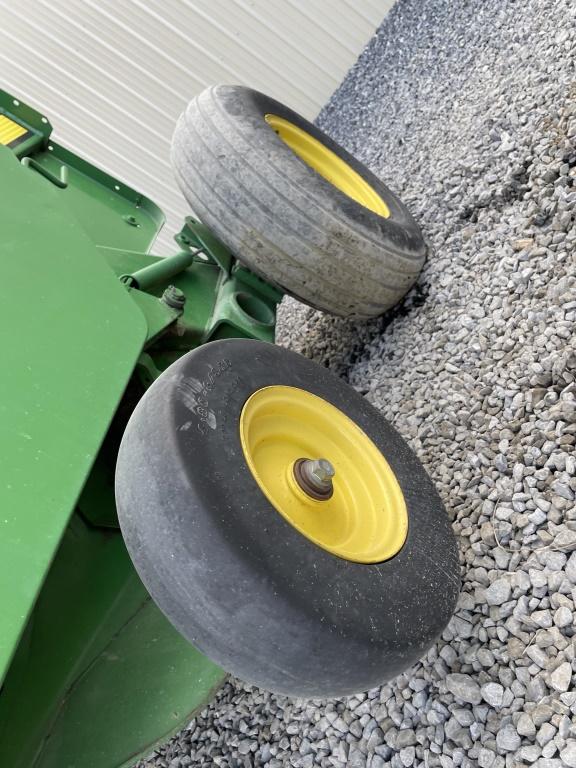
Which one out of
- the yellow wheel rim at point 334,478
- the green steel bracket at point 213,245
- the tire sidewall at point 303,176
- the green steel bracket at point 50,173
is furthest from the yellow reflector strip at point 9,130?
the yellow wheel rim at point 334,478

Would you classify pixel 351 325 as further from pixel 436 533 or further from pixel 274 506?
pixel 274 506

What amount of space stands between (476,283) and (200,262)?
1201 millimetres

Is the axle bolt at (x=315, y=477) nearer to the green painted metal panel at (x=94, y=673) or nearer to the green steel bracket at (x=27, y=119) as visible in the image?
the green painted metal panel at (x=94, y=673)

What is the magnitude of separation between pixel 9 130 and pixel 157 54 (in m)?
3.35

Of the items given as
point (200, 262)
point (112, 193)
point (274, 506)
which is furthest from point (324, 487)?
point (112, 193)

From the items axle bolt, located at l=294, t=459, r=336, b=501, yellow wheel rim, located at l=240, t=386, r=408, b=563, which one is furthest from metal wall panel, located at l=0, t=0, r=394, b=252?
axle bolt, located at l=294, t=459, r=336, b=501

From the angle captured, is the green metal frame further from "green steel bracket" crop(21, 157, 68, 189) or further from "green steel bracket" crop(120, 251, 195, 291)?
"green steel bracket" crop(21, 157, 68, 189)

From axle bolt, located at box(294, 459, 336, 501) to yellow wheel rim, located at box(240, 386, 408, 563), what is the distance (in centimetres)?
2

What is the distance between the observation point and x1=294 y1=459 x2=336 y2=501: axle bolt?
1.33 m

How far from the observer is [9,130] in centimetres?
306

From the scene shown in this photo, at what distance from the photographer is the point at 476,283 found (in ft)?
6.97

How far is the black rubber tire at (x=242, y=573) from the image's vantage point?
3.49ft

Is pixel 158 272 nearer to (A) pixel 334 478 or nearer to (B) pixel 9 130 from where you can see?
(A) pixel 334 478

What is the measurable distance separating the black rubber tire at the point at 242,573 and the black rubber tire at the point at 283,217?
34.7 inches
